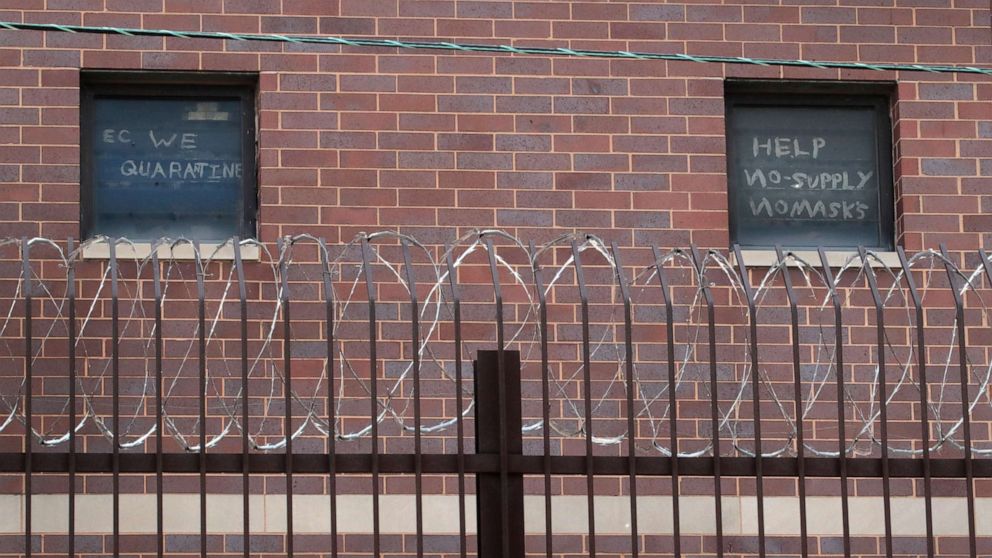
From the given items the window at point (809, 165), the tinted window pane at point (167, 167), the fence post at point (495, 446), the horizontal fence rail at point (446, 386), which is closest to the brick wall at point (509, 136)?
the horizontal fence rail at point (446, 386)

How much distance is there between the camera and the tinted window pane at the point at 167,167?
1159cm

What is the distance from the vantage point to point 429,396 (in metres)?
11.2

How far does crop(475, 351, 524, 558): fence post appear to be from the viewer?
795cm

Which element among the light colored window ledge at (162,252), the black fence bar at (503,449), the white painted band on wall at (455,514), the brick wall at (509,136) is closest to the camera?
the black fence bar at (503,449)

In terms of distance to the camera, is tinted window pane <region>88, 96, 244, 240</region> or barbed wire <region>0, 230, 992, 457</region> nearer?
barbed wire <region>0, 230, 992, 457</region>

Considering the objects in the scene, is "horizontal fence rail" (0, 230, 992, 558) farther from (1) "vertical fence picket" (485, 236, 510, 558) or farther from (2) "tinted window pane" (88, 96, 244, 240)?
(1) "vertical fence picket" (485, 236, 510, 558)

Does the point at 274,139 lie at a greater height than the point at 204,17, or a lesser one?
lesser

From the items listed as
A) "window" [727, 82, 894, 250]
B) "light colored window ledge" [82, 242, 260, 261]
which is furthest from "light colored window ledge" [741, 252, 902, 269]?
"light colored window ledge" [82, 242, 260, 261]

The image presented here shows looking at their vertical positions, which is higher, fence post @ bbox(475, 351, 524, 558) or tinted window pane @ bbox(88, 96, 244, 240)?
tinted window pane @ bbox(88, 96, 244, 240)

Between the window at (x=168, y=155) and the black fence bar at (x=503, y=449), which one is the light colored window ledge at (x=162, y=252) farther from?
the black fence bar at (x=503, y=449)

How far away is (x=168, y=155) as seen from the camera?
11703mm

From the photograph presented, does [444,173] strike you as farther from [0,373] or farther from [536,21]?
[0,373]

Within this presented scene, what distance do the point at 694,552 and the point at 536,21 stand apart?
11.1 ft

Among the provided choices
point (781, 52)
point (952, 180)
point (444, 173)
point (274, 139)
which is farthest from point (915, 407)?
point (274, 139)
